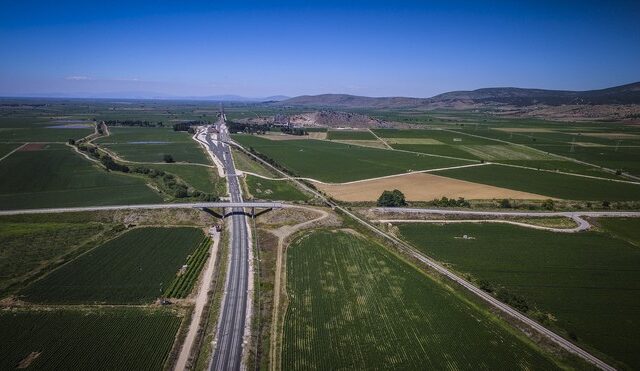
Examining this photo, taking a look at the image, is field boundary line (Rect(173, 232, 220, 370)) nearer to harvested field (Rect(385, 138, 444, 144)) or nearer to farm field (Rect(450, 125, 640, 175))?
farm field (Rect(450, 125, 640, 175))

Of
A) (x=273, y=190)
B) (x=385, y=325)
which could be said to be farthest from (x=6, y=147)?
(x=385, y=325)

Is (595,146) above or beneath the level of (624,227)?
above

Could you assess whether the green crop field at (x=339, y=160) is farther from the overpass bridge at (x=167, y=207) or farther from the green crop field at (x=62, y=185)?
the green crop field at (x=62, y=185)

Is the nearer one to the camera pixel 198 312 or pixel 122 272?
pixel 198 312

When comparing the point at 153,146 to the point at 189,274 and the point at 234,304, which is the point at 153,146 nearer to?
the point at 189,274

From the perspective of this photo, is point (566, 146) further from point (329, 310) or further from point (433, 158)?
point (329, 310)
